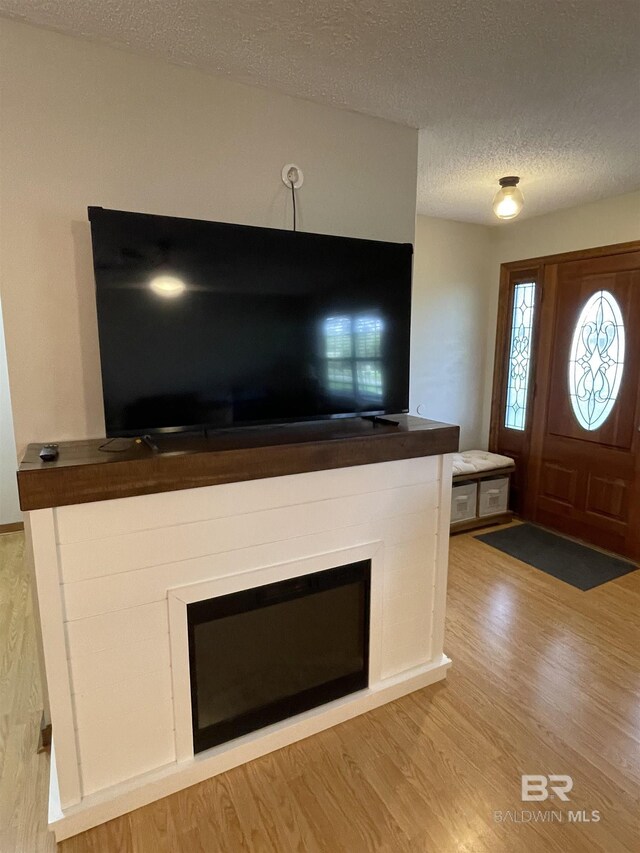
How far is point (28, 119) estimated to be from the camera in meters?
1.50

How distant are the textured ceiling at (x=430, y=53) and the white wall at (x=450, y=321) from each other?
56.0 inches

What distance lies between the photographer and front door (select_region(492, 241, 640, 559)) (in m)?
3.25

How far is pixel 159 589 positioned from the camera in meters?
1.51

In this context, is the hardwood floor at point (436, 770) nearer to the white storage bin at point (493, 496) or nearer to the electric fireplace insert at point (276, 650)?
the electric fireplace insert at point (276, 650)

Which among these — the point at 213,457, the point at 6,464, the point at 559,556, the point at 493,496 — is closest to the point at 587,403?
the point at 493,496

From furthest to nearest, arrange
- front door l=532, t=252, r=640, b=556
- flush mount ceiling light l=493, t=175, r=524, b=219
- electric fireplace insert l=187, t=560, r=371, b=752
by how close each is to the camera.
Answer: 1. front door l=532, t=252, r=640, b=556
2. flush mount ceiling light l=493, t=175, r=524, b=219
3. electric fireplace insert l=187, t=560, r=371, b=752

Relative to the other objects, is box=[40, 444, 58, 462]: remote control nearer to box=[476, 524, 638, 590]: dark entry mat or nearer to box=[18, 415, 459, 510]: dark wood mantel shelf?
box=[18, 415, 459, 510]: dark wood mantel shelf

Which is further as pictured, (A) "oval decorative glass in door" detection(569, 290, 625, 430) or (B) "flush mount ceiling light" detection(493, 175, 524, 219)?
(A) "oval decorative glass in door" detection(569, 290, 625, 430)

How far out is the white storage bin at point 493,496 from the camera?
3.84m

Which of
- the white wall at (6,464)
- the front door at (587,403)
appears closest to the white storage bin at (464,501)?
the front door at (587,403)

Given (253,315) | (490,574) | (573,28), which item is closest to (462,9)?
(573,28)

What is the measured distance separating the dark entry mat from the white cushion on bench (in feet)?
1.73

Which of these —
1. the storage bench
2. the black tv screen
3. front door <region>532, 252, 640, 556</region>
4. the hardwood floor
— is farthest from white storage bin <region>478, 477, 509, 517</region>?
the black tv screen

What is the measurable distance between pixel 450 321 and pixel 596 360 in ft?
3.72
